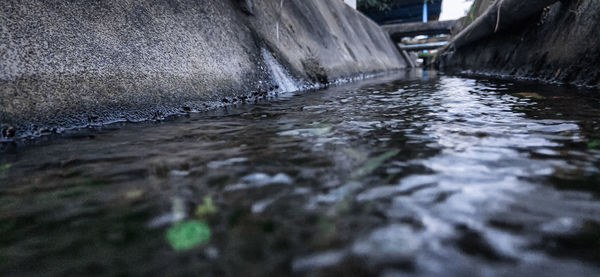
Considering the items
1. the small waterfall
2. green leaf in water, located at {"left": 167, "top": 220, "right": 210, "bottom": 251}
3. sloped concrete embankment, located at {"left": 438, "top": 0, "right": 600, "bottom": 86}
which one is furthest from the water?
the small waterfall

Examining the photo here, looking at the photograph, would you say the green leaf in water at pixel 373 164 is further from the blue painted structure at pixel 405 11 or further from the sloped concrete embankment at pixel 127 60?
the blue painted structure at pixel 405 11

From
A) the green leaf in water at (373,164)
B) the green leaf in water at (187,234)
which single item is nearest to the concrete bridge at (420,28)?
the green leaf in water at (373,164)

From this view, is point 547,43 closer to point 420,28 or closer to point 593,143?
Result: point 593,143

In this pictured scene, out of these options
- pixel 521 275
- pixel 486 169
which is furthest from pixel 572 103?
pixel 521 275

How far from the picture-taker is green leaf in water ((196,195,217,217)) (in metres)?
0.76

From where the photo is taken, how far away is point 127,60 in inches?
86.8

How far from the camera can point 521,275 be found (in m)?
0.51

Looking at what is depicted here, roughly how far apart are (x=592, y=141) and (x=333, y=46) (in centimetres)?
572

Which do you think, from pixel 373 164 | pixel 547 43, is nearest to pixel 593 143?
pixel 373 164

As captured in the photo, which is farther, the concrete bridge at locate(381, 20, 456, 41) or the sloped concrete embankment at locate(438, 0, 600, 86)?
the concrete bridge at locate(381, 20, 456, 41)

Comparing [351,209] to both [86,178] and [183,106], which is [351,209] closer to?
[86,178]

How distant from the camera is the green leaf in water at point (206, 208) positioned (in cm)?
76

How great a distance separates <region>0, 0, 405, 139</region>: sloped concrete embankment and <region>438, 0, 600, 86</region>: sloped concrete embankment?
3.05 meters

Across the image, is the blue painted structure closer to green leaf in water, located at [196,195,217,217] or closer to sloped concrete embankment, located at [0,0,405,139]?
sloped concrete embankment, located at [0,0,405,139]
